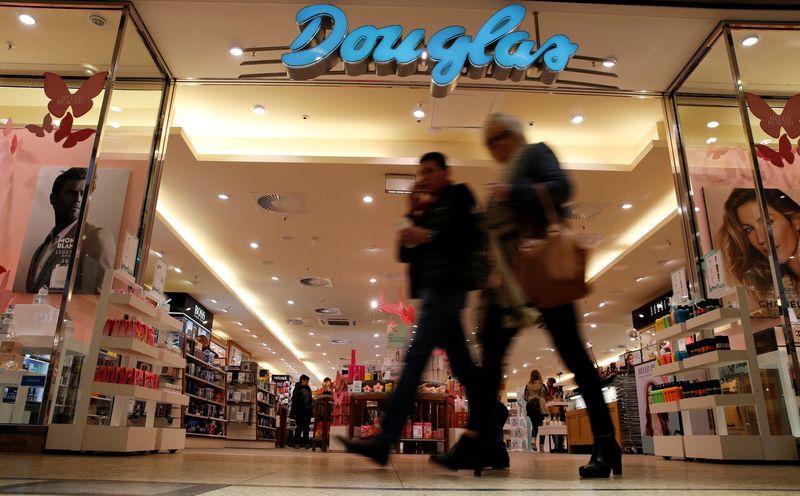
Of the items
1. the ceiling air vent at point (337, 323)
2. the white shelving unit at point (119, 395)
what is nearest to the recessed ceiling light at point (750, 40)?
the white shelving unit at point (119, 395)

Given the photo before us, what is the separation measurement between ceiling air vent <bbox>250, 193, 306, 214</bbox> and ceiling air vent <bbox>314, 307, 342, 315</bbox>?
21.0 feet

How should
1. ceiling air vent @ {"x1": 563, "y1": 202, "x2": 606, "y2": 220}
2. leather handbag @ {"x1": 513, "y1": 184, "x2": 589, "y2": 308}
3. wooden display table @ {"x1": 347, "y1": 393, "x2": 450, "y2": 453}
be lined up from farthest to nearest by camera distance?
ceiling air vent @ {"x1": 563, "y1": 202, "x2": 606, "y2": 220}, wooden display table @ {"x1": 347, "y1": 393, "x2": 450, "y2": 453}, leather handbag @ {"x1": 513, "y1": 184, "x2": 589, "y2": 308}

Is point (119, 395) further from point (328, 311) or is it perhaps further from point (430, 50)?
point (328, 311)

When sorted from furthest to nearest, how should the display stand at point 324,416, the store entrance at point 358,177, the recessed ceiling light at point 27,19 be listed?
the display stand at point 324,416 → the store entrance at point 358,177 → the recessed ceiling light at point 27,19

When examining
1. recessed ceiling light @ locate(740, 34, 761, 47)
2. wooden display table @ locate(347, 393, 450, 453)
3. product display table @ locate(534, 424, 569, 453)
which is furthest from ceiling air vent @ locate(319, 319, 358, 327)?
recessed ceiling light @ locate(740, 34, 761, 47)

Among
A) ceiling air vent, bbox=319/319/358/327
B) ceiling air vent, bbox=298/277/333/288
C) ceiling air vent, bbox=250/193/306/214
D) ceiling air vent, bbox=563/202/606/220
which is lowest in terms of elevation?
ceiling air vent, bbox=319/319/358/327

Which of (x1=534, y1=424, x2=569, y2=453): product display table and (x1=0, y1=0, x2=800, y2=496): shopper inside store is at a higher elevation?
(x1=0, y1=0, x2=800, y2=496): shopper inside store

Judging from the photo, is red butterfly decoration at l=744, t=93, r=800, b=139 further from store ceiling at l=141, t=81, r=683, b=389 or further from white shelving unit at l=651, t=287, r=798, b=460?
white shelving unit at l=651, t=287, r=798, b=460

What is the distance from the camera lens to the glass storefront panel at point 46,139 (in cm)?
456

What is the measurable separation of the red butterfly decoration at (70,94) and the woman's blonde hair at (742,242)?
617cm

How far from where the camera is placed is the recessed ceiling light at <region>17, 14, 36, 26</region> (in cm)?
483

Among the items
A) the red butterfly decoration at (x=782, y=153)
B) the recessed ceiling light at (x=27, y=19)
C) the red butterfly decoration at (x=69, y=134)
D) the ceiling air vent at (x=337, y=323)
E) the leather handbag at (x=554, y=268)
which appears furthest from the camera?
the ceiling air vent at (x=337, y=323)

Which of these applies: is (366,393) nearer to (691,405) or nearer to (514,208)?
(691,405)

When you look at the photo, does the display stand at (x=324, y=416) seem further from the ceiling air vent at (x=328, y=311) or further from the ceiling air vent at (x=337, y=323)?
the ceiling air vent at (x=337, y=323)
